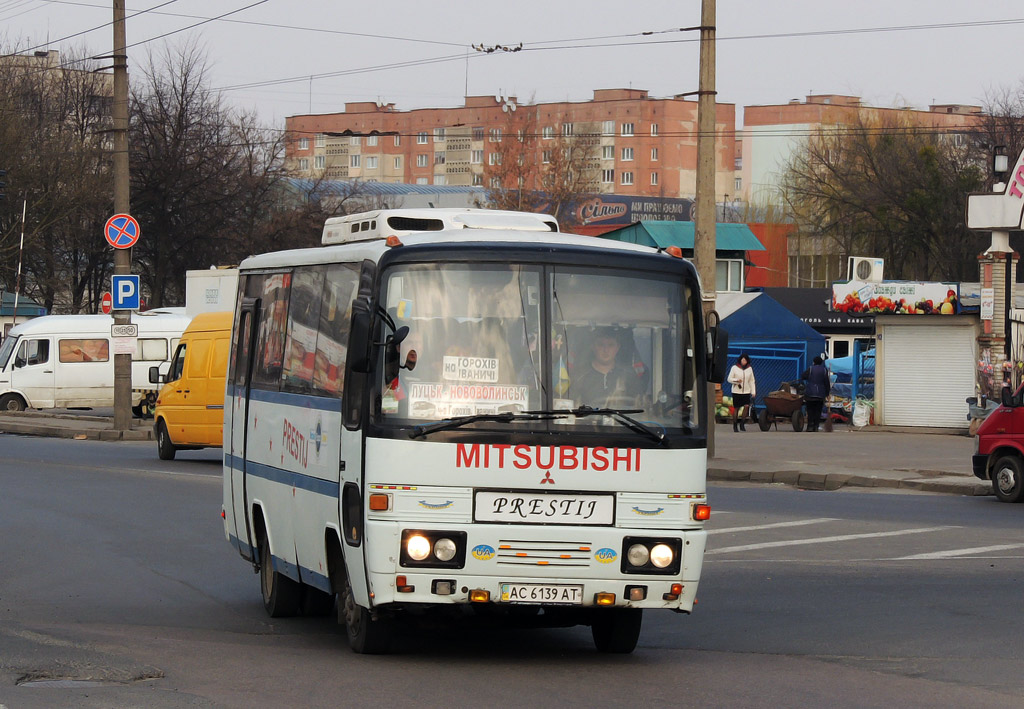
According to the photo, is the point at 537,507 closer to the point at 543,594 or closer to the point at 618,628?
the point at 543,594

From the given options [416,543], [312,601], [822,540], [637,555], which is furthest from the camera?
[822,540]

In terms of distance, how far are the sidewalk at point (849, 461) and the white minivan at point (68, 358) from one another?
640 inches

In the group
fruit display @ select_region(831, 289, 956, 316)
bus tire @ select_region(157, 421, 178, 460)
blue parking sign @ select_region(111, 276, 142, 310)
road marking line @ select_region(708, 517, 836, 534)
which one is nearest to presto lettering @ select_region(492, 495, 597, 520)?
road marking line @ select_region(708, 517, 836, 534)

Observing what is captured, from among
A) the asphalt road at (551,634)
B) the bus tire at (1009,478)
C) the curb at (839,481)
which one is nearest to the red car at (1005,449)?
the bus tire at (1009,478)

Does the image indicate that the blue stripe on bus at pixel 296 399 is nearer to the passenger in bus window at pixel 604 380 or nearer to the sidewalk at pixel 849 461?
the passenger in bus window at pixel 604 380

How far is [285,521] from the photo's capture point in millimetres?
10000

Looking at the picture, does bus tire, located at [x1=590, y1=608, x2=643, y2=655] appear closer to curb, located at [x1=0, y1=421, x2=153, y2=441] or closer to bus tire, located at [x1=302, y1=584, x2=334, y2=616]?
bus tire, located at [x1=302, y1=584, x2=334, y2=616]

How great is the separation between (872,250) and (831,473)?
47.1 m

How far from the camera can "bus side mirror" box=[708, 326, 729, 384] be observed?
884 centimetres

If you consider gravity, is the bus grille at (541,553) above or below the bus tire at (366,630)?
above

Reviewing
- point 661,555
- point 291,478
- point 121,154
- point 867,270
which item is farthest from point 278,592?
point 867,270

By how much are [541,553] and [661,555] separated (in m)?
0.68

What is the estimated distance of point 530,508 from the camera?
8148 millimetres

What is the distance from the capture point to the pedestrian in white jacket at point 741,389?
35938mm
